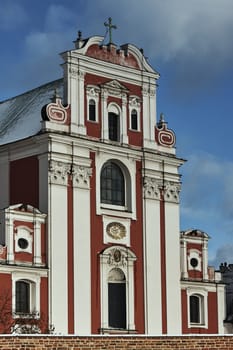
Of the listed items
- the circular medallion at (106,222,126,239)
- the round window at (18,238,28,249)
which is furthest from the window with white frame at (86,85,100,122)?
the round window at (18,238,28,249)

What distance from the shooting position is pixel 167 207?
57.8 metres

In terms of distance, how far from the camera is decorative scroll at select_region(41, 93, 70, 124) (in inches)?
2100

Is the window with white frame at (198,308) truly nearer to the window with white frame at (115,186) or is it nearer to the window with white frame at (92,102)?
the window with white frame at (115,186)

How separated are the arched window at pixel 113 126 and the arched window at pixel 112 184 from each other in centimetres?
146

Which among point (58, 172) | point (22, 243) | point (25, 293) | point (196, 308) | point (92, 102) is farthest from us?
Answer: point (196, 308)

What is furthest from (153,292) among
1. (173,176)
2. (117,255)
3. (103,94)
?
(103,94)

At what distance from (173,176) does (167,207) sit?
6.00 ft

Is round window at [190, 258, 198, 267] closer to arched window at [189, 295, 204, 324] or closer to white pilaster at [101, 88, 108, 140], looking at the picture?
arched window at [189, 295, 204, 324]

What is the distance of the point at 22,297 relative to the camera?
165ft

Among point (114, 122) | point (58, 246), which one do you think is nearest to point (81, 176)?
point (58, 246)

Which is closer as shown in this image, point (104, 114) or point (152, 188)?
point (104, 114)

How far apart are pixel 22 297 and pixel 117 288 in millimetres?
6200

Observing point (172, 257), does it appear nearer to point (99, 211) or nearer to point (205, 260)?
point (205, 260)

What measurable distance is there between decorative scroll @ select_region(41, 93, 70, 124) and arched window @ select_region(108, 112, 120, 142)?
2.98m
